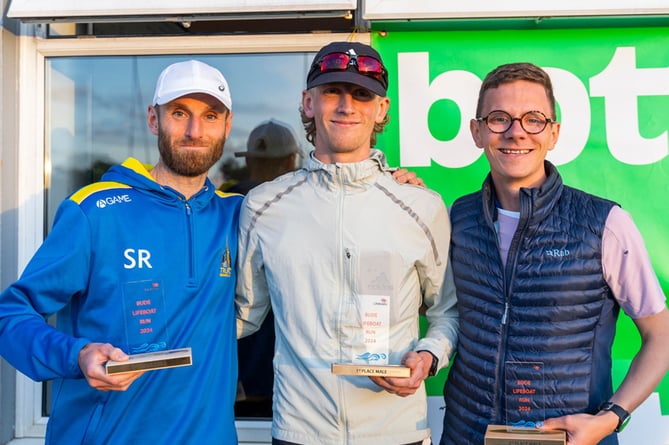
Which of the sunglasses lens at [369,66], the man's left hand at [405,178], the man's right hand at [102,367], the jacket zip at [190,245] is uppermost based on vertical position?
the sunglasses lens at [369,66]

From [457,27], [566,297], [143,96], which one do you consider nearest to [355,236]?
[566,297]

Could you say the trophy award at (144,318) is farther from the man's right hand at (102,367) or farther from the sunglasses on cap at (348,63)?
the sunglasses on cap at (348,63)

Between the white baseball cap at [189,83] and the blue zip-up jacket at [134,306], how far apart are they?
1.08 feet

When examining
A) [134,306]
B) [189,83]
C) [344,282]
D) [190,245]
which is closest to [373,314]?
[344,282]

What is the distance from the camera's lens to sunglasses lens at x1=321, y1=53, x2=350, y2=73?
2180mm

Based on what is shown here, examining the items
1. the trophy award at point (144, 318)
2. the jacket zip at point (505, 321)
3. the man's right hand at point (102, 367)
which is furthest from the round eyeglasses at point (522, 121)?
the man's right hand at point (102, 367)

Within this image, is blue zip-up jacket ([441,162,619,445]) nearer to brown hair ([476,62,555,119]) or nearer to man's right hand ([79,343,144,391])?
brown hair ([476,62,555,119])

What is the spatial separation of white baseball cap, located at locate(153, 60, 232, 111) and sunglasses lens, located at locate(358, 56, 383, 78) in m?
0.55

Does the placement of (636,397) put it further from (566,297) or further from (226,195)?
(226,195)

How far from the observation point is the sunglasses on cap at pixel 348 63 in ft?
7.16

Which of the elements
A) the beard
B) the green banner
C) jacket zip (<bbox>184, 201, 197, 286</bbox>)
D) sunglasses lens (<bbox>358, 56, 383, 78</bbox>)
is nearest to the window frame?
the green banner

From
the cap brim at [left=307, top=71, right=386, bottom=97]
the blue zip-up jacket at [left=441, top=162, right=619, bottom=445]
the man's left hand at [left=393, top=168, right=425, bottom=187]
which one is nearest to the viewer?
the blue zip-up jacket at [left=441, top=162, right=619, bottom=445]

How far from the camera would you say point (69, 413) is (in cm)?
209

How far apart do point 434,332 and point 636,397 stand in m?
0.69
